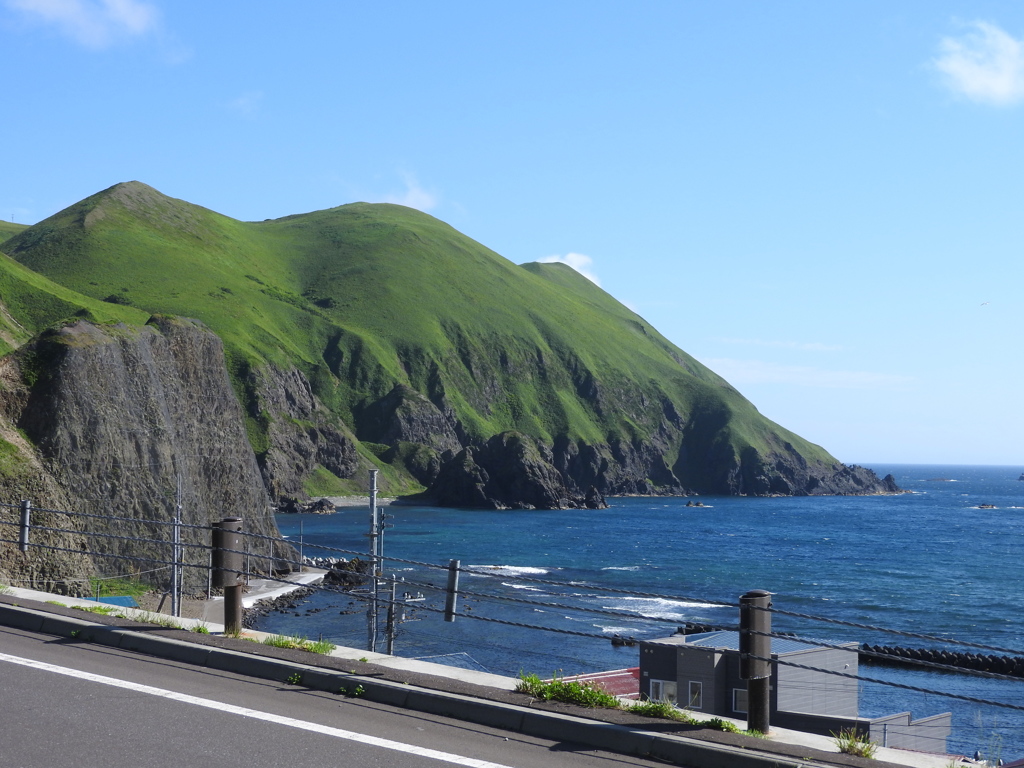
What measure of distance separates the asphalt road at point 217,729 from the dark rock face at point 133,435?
33614mm

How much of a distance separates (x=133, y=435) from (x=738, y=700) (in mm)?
38253

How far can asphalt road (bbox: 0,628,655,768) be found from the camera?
7.16 metres

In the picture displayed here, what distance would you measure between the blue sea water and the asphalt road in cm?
179

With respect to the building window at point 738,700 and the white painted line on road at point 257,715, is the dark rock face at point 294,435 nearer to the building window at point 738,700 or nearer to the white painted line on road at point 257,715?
the building window at point 738,700

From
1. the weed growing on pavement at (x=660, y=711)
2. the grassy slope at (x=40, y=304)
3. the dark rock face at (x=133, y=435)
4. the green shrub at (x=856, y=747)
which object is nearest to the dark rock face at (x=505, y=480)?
the grassy slope at (x=40, y=304)

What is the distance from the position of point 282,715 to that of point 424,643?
45.1 meters

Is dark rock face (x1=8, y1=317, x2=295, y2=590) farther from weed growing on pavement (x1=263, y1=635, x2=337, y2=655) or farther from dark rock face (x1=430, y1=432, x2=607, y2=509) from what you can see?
dark rock face (x1=430, y1=432, x2=607, y2=509)

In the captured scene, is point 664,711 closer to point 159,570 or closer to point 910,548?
point 159,570

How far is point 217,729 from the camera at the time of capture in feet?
25.7

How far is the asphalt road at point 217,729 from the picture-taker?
23.5ft

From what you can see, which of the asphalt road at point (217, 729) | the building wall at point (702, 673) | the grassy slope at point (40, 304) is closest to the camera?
the asphalt road at point (217, 729)

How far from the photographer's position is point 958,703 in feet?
159

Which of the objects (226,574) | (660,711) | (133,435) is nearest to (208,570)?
(133,435)

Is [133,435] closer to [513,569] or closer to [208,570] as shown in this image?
[208,570]
